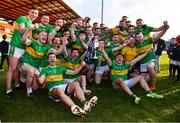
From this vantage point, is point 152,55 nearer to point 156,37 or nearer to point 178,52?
point 156,37

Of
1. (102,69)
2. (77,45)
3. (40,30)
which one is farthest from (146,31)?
(40,30)

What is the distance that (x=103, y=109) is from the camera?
27.3ft

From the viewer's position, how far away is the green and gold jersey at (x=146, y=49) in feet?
33.2

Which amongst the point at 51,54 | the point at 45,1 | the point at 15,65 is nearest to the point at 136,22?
the point at 51,54

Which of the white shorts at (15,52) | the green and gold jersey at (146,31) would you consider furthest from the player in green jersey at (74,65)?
the green and gold jersey at (146,31)

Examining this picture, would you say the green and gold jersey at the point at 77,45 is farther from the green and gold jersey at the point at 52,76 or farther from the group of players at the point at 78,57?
the green and gold jersey at the point at 52,76

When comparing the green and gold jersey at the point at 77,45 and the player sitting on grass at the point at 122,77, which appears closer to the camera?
the player sitting on grass at the point at 122,77

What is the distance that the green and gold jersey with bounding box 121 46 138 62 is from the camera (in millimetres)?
10141

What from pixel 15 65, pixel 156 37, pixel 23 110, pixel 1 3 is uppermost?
pixel 1 3

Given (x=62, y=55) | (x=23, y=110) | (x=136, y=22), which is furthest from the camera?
(x=136, y=22)

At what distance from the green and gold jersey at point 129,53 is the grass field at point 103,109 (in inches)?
46.6

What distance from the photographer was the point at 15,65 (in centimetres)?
840

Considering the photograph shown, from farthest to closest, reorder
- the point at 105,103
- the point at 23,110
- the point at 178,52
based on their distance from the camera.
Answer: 1. the point at 178,52
2. the point at 105,103
3. the point at 23,110

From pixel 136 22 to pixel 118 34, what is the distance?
0.78m
